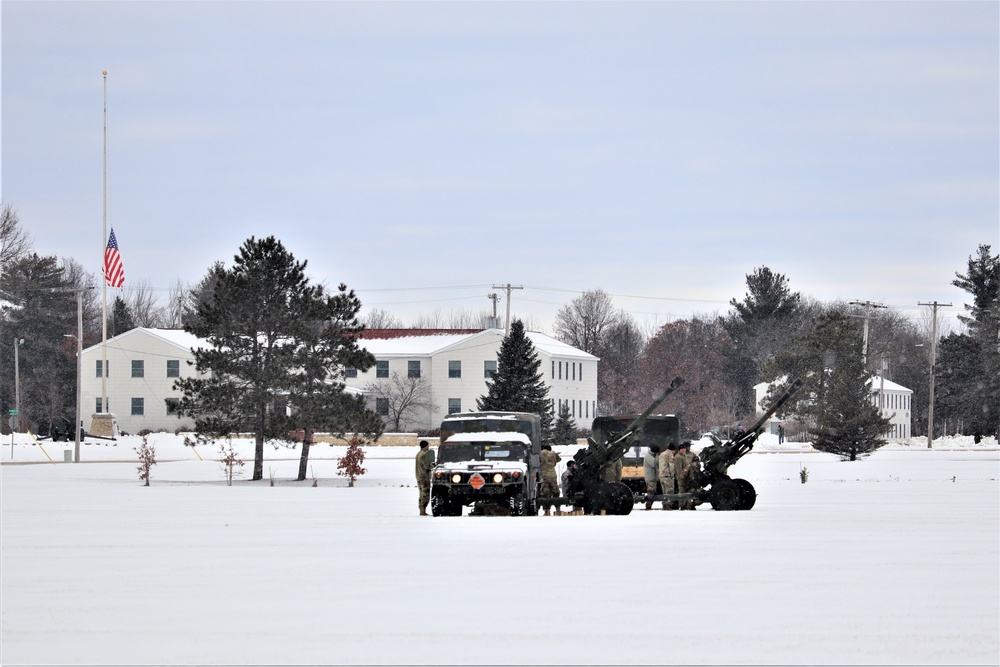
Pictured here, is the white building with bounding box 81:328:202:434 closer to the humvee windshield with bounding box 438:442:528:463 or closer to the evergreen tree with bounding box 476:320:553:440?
the evergreen tree with bounding box 476:320:553:440

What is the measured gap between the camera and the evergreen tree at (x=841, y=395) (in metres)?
66.7

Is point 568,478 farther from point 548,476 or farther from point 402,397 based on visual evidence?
point 402,397

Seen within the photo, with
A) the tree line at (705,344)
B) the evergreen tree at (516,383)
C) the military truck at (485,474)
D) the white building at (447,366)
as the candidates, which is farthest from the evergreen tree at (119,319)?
the military truck at (485,474)

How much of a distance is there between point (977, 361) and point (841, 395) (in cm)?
4345

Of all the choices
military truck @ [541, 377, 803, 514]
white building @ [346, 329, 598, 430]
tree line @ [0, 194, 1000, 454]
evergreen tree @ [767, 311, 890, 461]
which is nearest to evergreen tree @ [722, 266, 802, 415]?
tree line @ [0, 194, 1000, 454]

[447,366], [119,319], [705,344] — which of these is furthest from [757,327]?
[119,319]

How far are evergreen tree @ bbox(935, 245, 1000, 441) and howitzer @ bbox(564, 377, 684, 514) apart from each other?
249ft

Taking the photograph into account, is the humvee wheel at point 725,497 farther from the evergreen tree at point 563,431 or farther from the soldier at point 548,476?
the evergreen tree at point 563,431

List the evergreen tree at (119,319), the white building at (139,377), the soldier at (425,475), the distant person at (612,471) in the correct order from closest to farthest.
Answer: the soldier at (425,475) → the distant person at (612,471) → the white building at (139,377) → the evergreen tree at (119,319)

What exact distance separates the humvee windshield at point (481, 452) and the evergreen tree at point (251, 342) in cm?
2265

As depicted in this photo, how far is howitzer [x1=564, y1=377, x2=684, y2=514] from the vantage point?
28688mm

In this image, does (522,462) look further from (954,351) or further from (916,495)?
(954,351)

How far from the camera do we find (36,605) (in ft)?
47.4

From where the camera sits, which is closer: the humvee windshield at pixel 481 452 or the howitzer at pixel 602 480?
the humvee windshield at pixel 481 452
